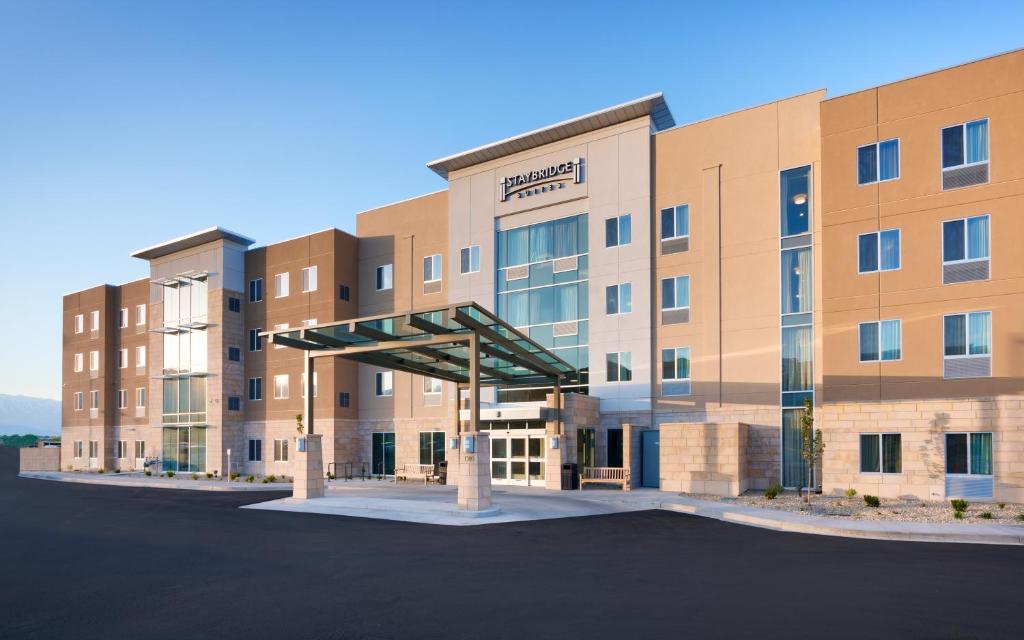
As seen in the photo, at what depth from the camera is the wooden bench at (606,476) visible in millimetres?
26062

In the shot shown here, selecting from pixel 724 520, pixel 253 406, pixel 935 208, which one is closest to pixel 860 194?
pixel 935 208

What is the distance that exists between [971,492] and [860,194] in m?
9.76

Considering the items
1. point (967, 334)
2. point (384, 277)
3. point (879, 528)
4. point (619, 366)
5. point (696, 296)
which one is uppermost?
point (384, 277)

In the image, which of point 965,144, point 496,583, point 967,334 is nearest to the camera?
point 496,583

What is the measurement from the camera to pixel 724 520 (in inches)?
705

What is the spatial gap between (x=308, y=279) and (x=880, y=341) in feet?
90.8

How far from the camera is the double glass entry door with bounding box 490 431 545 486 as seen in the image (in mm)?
28859

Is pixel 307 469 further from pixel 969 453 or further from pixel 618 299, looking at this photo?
pixel 969 453

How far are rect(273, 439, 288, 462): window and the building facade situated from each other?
5.6 inches

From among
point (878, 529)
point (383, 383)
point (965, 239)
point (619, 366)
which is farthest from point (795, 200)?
point (383, 383)

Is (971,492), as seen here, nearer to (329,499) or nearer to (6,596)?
(329,499)

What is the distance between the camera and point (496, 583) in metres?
10.1

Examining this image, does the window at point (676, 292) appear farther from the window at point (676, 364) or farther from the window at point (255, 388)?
the window at point (255, 388)

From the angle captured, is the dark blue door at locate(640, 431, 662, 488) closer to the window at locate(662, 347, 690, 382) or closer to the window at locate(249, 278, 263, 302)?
the window at locate(662, 347, 690, 382)
